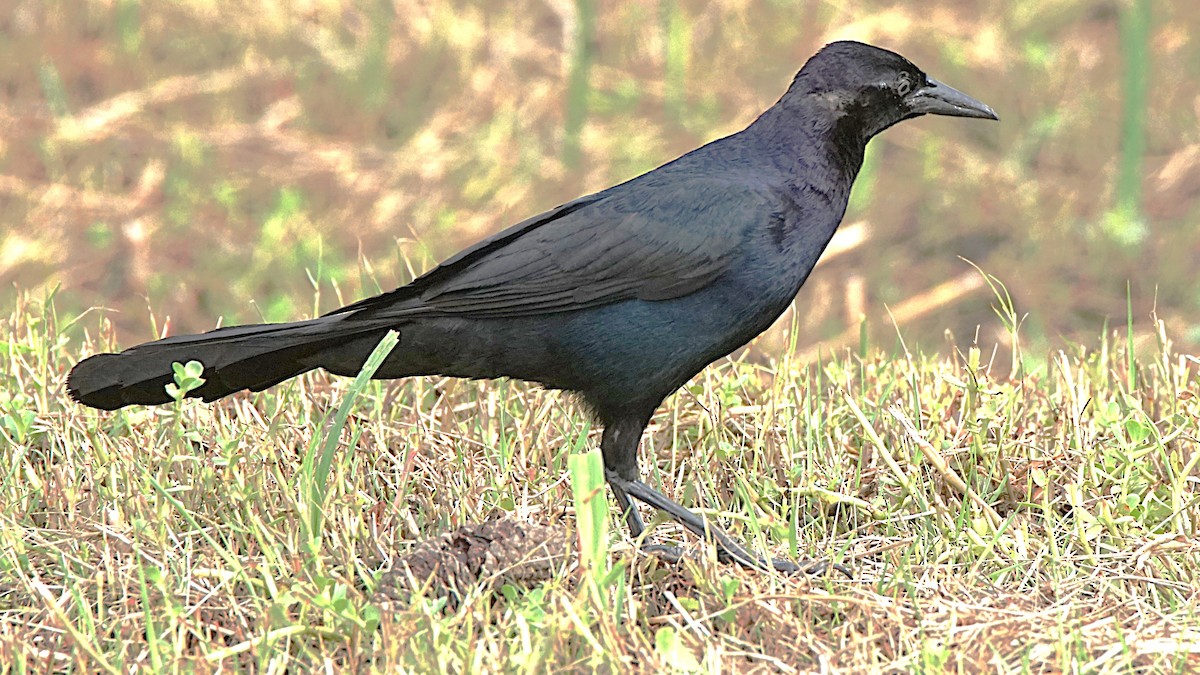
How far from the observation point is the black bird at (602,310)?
147 inches

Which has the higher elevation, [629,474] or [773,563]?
[629,474]

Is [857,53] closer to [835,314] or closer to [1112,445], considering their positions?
[1112,445]

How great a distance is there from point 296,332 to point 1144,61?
4320mm

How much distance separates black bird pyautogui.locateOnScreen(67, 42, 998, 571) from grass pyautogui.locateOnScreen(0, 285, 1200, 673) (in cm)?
18

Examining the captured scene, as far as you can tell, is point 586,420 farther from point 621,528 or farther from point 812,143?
point 812,143

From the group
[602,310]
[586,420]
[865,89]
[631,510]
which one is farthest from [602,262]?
[865,89]

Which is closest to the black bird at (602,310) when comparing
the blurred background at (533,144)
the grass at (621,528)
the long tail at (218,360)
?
the long tail at (218,360)

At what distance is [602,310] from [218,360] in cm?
86

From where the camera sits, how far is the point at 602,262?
3797mm

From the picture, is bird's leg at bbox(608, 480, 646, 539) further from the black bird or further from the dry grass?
the dry grass

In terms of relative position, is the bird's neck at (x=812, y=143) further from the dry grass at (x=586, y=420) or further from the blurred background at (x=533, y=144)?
the blurred background at (x=533, y=144)

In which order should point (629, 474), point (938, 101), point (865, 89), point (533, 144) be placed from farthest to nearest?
point (533, 144), point (938, 101), point (865, 89), point (629, 474)

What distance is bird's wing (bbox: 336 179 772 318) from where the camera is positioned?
3754 mm

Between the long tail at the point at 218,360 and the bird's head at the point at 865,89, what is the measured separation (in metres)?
1.21
